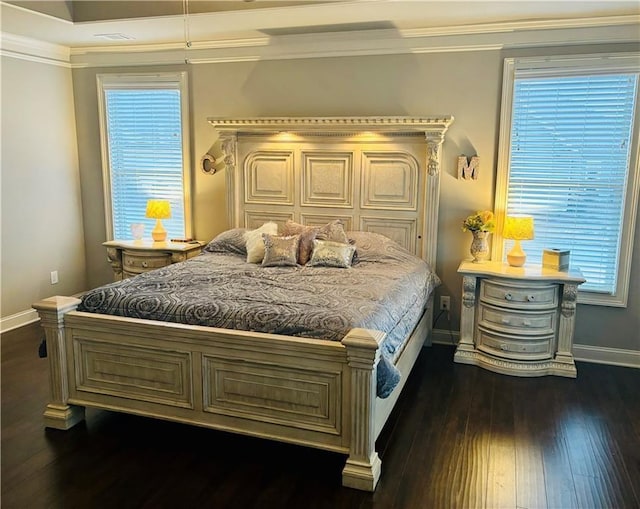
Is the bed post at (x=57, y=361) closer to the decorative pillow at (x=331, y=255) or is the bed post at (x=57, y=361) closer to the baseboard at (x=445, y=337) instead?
the decorative pillow at (x=331, y=255)

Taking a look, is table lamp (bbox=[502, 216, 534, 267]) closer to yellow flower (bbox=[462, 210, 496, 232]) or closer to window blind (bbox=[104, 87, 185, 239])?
yellow flower (bbox=[462, 210, 496, 232])

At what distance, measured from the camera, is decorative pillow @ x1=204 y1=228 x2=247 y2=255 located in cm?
450

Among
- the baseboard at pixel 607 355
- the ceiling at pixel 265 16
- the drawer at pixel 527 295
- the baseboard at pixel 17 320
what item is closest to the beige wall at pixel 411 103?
the baseboard at pixel 607 355

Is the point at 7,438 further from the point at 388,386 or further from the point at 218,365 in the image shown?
the point at 388,386

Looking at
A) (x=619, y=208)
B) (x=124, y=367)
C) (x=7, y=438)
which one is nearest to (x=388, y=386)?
(x=124, y=367)

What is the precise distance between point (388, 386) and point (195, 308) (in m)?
1.12

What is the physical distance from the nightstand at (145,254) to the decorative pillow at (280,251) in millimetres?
1075

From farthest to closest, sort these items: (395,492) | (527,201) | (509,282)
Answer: (527,201)
(509,282)
(395,492)

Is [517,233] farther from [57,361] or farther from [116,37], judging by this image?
[116,37]

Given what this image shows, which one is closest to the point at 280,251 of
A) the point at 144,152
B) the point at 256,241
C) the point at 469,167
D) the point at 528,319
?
the point at 256,241

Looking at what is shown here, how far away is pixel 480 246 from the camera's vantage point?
13.9 ft

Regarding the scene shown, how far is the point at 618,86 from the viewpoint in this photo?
154 inches

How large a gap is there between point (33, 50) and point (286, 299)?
3.69 m

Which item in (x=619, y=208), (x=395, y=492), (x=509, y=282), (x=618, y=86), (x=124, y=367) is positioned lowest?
(x=395, y=492)
